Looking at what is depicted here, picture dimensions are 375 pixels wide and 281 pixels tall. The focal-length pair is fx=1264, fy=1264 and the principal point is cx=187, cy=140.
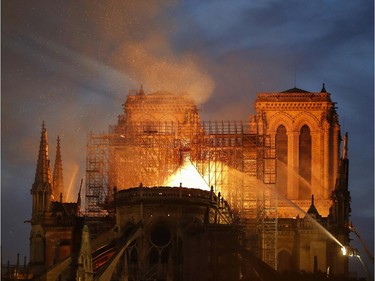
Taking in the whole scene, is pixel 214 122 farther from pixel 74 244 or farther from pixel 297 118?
pixel 74 244

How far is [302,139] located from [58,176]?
830 inches

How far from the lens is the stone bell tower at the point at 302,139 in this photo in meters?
108

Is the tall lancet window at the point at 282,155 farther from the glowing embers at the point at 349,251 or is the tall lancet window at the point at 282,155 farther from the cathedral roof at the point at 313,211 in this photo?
the glowing embers at the point at 349,251

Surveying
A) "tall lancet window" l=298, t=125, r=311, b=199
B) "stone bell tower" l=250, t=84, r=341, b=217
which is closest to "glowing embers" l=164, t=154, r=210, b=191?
"stone bell tower" l=250, t=84, r=341, b=217

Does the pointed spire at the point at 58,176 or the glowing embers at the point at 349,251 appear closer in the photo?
the glowing embers at the point at 349,251

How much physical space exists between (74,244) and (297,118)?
2628cm

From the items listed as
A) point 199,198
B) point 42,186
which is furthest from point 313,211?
point 42,186

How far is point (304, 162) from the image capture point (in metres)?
109

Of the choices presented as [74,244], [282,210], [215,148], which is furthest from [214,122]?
[74,244]

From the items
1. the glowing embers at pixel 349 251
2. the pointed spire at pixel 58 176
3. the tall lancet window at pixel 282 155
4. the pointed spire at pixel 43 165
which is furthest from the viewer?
the tall lancet window at pixel 282 155

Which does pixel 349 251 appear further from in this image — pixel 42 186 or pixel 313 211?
pixel 42 186

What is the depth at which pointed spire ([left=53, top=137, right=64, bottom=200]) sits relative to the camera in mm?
103688

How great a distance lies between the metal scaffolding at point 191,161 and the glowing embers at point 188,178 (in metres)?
0.98

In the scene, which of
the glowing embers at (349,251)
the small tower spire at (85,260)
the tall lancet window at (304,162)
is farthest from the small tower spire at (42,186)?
the tall lancet window at (304,162)
